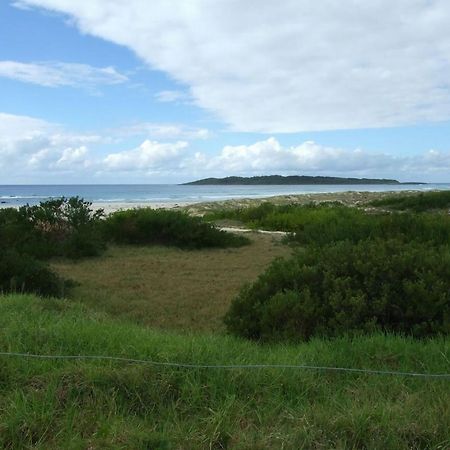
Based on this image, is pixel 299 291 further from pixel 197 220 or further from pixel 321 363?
pixel 197 220

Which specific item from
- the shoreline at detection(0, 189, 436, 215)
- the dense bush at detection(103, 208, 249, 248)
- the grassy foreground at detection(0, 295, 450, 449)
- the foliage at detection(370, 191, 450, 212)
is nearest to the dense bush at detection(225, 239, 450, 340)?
the grassy foreground at detection(0, 295, 450, 449)

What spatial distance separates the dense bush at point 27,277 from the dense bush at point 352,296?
3465 millimetres

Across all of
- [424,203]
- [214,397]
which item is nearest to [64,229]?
[214,397]

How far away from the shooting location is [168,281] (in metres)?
10.0

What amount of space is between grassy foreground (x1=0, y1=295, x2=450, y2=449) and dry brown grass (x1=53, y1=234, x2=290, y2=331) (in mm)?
2704

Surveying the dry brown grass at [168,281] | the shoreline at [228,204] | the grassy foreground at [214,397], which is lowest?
the dry brown grass at [168,281]

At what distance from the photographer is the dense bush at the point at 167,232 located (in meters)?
15.0

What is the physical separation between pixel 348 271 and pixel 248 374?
2524 mm

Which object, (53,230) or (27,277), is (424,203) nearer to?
(53,230)

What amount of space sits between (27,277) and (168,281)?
2.53 m

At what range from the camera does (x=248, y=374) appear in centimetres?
373

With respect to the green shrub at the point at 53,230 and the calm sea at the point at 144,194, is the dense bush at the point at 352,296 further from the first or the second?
the calm sea at the point at 144,194

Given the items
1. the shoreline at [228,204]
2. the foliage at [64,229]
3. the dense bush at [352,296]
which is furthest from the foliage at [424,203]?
the dense bush at [352,296]

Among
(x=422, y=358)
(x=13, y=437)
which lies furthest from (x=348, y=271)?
(x=13, y=437)
